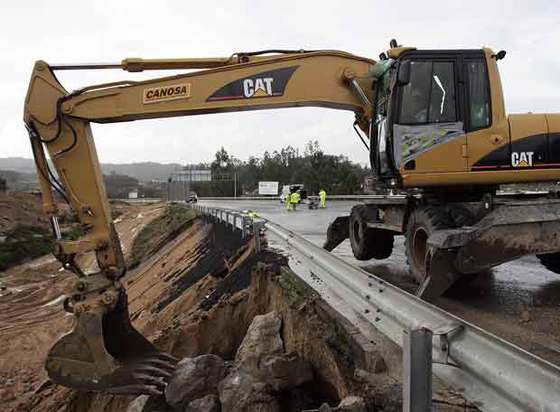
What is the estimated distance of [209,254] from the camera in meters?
13.9

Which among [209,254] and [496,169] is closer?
[496,169]

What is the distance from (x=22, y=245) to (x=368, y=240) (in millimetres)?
25525

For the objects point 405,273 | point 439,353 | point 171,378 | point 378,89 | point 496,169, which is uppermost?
point 378,89

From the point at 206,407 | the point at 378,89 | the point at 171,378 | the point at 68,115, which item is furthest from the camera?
the point at 378,89

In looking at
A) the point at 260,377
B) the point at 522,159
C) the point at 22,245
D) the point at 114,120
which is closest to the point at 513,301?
the point at 522,159

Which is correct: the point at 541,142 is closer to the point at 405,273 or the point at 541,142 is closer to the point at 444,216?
the point at 444,216

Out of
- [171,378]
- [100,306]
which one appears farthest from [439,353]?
[100,306]

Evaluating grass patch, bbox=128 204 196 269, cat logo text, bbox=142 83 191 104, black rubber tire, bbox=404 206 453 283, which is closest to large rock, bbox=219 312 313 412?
black rubber tire, bbox=404 206 453 283

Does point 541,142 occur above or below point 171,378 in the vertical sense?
above

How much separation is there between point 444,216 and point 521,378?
4579mm

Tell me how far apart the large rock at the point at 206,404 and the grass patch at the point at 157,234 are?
1814cm

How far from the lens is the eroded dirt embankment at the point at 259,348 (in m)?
4.18

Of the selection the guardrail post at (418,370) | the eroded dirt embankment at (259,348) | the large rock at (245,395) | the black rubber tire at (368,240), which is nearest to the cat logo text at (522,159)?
the black rubber tire at (368,240)

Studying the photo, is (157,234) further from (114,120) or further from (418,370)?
(418,370)
